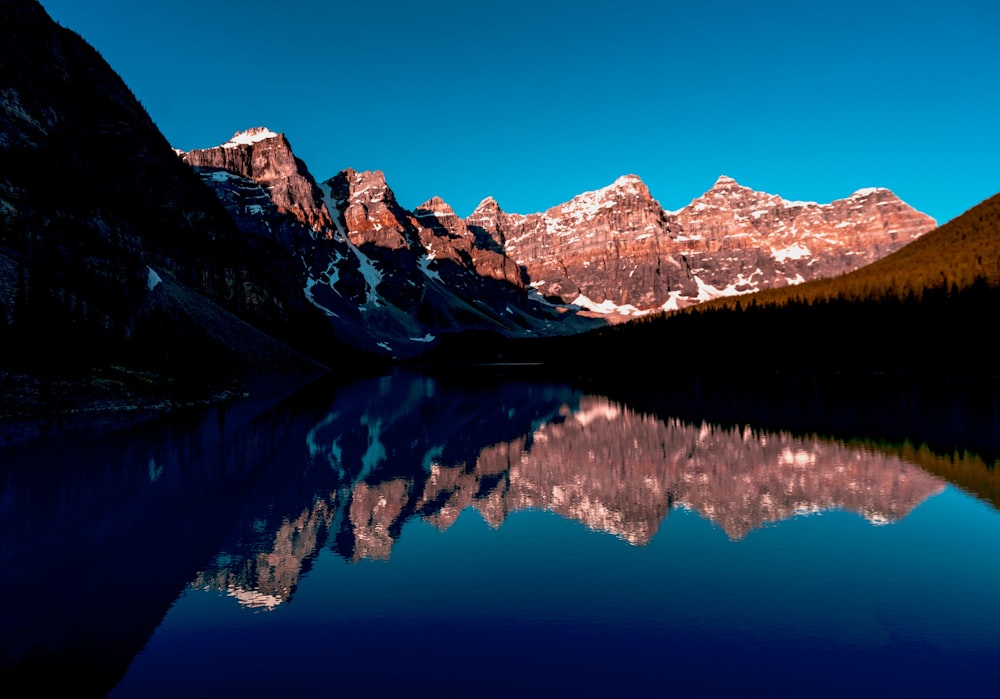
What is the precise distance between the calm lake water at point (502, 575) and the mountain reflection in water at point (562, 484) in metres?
0.18

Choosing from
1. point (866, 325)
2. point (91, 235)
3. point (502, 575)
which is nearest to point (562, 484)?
point (502, 575)

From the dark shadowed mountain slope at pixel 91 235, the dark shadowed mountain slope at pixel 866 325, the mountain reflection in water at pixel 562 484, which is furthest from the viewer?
the dark shadowed mountain slope at pixel 866 325

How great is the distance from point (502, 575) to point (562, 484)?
11960 mm

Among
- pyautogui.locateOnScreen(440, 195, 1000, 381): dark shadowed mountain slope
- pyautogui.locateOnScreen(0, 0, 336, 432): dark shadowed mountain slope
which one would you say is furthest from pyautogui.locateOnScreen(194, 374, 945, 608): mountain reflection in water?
pyautogui.locateOnScreen(440, 195, 1000, 381): dark shadowed mountain slope

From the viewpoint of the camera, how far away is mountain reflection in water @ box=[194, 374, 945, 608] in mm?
19562

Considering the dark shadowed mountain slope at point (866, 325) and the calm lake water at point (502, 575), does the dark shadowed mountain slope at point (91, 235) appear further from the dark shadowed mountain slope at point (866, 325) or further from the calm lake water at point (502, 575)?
the dark shadowed mountain slope at point (866, 325)

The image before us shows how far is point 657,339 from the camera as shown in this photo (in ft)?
490

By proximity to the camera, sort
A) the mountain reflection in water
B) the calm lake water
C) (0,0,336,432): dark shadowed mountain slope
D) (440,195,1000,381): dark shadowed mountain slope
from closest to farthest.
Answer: the calm lake water < the mountain reflection in water < (0,0,336,432): dark shadowed mountain slope < (440,195,1000,381): dark shadowed mountain slope

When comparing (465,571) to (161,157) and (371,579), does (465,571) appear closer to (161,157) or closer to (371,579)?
(371,579)

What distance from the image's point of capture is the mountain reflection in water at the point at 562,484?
770 inches

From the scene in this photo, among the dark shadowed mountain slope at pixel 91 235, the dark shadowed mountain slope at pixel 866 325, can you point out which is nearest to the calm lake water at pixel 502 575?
the dark shadowed mountain slope at pixel 91 235

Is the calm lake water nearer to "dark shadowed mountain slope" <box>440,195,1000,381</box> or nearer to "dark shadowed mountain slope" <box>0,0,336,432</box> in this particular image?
"dark shadowed mountain slope" <box>0,0,336,432</box>

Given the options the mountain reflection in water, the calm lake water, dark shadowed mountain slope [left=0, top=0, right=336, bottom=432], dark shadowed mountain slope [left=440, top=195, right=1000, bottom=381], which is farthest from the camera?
dark shadowed mountain slope [left=440, top=195, right=1000, bottom=381]

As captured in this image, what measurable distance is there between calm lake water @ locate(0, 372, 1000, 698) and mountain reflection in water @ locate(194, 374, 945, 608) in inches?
6.9
